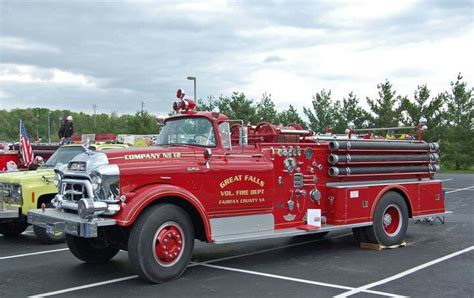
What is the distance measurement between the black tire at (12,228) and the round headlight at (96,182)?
15.1 feet

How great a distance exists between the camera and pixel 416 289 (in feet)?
21.0

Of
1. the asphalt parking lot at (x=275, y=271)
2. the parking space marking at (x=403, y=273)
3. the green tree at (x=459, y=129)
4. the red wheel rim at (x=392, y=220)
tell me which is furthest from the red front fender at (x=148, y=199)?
the green tree at (x=459, y=129)

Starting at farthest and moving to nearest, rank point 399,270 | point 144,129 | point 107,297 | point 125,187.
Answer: point 144,129, point 399,270, point 125,187, point 107,297

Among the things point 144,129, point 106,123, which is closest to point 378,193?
point 144,129

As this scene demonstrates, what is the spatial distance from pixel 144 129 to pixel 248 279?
38316 millimetres

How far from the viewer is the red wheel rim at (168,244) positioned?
6617 mm

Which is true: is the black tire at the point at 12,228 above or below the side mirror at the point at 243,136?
below

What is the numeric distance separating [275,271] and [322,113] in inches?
1259

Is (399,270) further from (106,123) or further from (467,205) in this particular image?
(106,123)

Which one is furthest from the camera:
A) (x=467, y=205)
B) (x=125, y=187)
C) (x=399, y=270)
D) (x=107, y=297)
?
(x=467, y=205)

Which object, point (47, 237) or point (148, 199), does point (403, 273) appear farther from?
point (47, 237)

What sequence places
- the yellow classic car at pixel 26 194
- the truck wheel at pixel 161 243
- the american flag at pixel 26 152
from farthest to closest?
1. the american flag at pixel 26 152
2. the yellow classic car at pixel 26 194
3. the truck wheel at pixel 161 243

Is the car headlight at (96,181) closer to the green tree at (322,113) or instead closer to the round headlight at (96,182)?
the round headlight at (96,182)

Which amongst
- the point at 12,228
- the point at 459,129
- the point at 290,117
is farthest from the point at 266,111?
Answer: the point at 12,228
